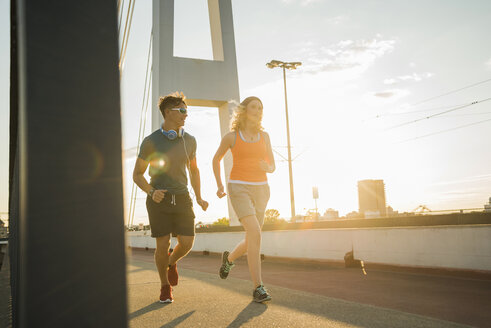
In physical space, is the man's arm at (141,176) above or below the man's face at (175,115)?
below

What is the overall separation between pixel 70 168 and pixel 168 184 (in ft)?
10.9

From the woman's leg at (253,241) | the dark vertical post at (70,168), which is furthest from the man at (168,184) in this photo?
the dark vertical post at (70,168)

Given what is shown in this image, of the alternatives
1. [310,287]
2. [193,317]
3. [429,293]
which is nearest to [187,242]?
[193,317]

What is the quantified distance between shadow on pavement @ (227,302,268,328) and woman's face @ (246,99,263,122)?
182cm

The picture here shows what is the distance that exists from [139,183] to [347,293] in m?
2.39

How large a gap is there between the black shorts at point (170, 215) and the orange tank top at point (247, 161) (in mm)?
553

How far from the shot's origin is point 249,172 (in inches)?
168

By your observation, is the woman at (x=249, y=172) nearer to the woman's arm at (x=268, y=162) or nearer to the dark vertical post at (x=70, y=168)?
the woman's arm at (x=268, y=162)

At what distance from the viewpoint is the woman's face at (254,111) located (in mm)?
4414

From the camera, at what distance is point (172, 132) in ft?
13.6

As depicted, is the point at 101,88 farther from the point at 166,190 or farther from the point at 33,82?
the point at 166,190

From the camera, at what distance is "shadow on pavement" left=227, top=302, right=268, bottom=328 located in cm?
293

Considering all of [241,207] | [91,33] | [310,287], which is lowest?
[310,287]

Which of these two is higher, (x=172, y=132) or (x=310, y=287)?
(x=172, y=132)
